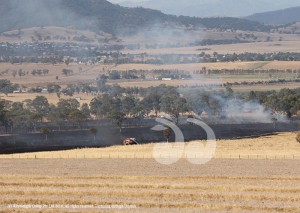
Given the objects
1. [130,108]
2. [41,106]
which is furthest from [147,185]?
[41,106]

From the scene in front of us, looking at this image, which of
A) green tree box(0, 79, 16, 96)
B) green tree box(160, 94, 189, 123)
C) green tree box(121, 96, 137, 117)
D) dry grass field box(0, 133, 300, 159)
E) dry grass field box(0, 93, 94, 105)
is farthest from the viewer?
green tree box(0, 79, 16, 96)

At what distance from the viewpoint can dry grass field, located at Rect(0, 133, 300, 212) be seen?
36781 mm

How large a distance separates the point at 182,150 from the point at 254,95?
71584mm

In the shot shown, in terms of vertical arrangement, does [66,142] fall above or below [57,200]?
below

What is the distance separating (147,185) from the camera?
44031 millimetres

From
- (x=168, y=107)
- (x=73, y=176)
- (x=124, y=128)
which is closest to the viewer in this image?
(x=73, y=176)

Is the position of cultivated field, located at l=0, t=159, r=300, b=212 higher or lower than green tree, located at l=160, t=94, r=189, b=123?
higher

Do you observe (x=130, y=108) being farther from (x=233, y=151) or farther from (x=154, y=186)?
(x=154, y=186)

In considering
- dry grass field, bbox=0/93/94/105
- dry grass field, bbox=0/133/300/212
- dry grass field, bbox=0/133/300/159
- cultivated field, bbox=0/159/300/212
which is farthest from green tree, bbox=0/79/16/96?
cultivated field, bbox=0/159/300/212

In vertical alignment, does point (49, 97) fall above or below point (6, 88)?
below

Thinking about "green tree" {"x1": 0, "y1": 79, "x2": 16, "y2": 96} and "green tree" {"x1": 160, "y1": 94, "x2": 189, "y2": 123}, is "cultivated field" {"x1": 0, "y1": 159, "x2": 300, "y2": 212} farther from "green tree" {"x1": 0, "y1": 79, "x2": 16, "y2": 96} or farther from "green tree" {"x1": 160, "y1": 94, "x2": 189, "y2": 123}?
"green tree" {"x1": 0, "y1": 79, "x2": 16, "y2": 96}

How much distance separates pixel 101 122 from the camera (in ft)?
407

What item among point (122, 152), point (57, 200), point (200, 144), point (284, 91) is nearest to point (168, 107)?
point (284, 91)

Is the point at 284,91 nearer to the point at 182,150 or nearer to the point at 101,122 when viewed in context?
the point at 101,122
